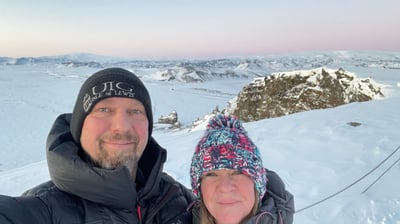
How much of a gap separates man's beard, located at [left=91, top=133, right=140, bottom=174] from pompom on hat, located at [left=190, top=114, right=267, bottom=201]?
0.43 m

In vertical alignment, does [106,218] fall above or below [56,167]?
below

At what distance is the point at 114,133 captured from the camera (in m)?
2.03

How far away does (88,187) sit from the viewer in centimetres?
179

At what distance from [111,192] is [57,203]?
→ 28 centimetres

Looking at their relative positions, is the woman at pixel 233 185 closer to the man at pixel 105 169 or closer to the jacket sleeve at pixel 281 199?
the jacket sleeve at pixel 281 199

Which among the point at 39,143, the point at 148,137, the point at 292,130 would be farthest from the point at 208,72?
the point at 148,137

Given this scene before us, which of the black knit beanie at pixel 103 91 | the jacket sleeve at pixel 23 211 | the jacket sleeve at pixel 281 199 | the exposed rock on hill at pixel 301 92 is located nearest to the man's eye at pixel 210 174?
the jacket sleeve at pixel 281 199

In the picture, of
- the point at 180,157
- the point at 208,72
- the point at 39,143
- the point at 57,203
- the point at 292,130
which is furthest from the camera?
the point at 208,72

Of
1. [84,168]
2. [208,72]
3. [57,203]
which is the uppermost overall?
[84,168]

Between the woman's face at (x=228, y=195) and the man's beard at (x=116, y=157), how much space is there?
48 centimetres

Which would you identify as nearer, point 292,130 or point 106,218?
point 106,218

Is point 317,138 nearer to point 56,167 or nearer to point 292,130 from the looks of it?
point 292,130

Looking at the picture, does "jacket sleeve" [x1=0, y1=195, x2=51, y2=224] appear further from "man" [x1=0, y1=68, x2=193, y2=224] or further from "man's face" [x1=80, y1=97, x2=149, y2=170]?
"man's face" [x1=80, y1=97, x2=149, y2=170]

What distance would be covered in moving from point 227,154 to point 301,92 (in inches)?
660
